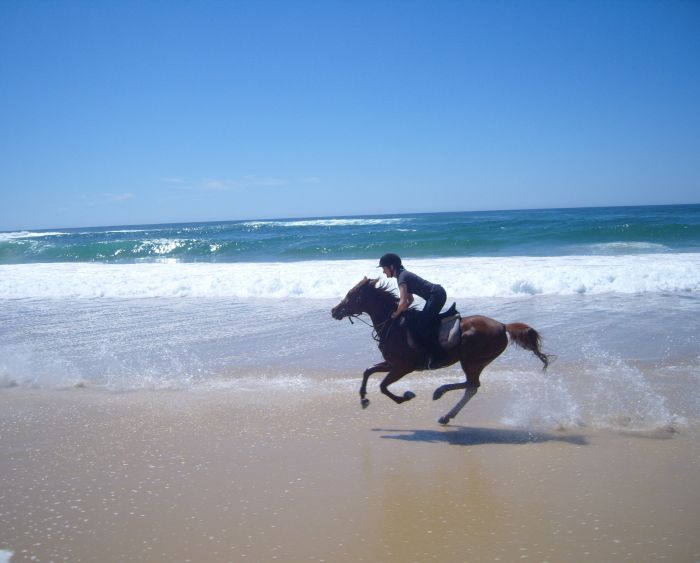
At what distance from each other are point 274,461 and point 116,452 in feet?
5.36

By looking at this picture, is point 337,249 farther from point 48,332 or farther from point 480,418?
Result: point 480,418

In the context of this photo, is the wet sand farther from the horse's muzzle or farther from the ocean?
the horse's muzzle

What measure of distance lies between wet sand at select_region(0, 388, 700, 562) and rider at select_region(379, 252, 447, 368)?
2.87 feet

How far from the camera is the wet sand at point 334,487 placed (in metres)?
Result: 3.88

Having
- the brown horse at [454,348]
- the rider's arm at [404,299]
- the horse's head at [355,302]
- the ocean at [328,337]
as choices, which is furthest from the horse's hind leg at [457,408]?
the horse's head at [355,302]

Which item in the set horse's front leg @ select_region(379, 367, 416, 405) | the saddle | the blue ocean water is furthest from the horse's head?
the blue ocean water

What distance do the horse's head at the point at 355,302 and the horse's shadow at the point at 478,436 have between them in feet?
4.69

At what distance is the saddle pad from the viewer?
249 inches

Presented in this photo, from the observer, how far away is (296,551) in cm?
383

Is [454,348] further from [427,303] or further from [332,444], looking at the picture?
[332,444]

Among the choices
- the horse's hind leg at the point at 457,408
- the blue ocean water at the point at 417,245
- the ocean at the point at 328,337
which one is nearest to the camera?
the horse's hind leg at the point at 457,408

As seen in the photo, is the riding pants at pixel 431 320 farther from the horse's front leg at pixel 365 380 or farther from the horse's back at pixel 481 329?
the horse's front leg at pixel 365 380

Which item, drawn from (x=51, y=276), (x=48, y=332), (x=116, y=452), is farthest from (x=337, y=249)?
(x=116, y=452)

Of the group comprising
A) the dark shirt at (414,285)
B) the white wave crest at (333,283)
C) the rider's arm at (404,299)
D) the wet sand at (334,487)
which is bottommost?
the wet sand at (334,487)
